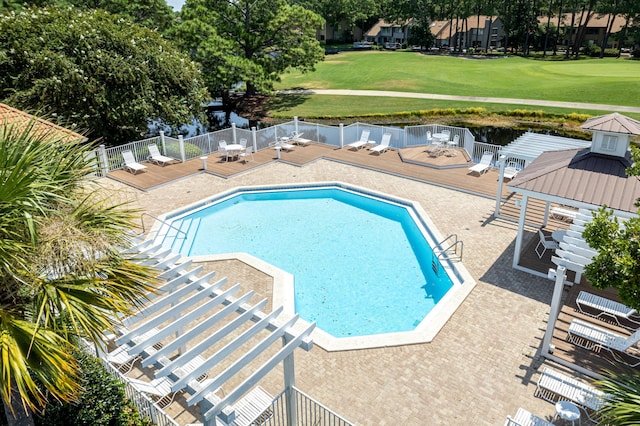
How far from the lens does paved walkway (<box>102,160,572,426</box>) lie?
7.88 meters

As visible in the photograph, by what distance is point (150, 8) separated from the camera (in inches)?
1555

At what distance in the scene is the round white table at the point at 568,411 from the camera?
7.10 metres

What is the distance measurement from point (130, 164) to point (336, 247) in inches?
443

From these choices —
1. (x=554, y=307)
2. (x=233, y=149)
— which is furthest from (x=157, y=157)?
(x=554, y=307)

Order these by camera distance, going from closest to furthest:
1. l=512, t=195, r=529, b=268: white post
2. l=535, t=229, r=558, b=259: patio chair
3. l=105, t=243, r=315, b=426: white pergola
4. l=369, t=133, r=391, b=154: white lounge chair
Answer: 1. l=105, t=243, r=315, b=426: white pergola
2. l=512, t=195, r=529, b=268: white post
3. l=535, t=229, r=558, b=259: patio chair
4. l=369, t=133, r=391, b=154: white lounge chair

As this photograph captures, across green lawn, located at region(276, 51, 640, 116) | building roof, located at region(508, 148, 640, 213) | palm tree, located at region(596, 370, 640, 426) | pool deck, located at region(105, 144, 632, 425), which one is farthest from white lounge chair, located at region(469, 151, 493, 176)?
green lawn, located at region(276, 51, 640, 116)

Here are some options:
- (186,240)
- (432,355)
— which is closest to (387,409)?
(432,355)

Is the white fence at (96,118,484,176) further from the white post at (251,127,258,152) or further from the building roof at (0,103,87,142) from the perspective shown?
the building roof at (0,103,87,142)

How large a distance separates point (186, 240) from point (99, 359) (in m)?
8.20

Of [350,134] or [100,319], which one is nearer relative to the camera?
[100,319]

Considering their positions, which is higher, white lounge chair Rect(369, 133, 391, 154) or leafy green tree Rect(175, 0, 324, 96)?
leafy green tree Rect(175, 0, 324, 96)

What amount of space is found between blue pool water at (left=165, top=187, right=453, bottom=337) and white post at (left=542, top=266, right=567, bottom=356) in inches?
122

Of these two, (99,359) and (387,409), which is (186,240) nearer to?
(99,359)

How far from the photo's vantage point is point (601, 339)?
8.79 metres
